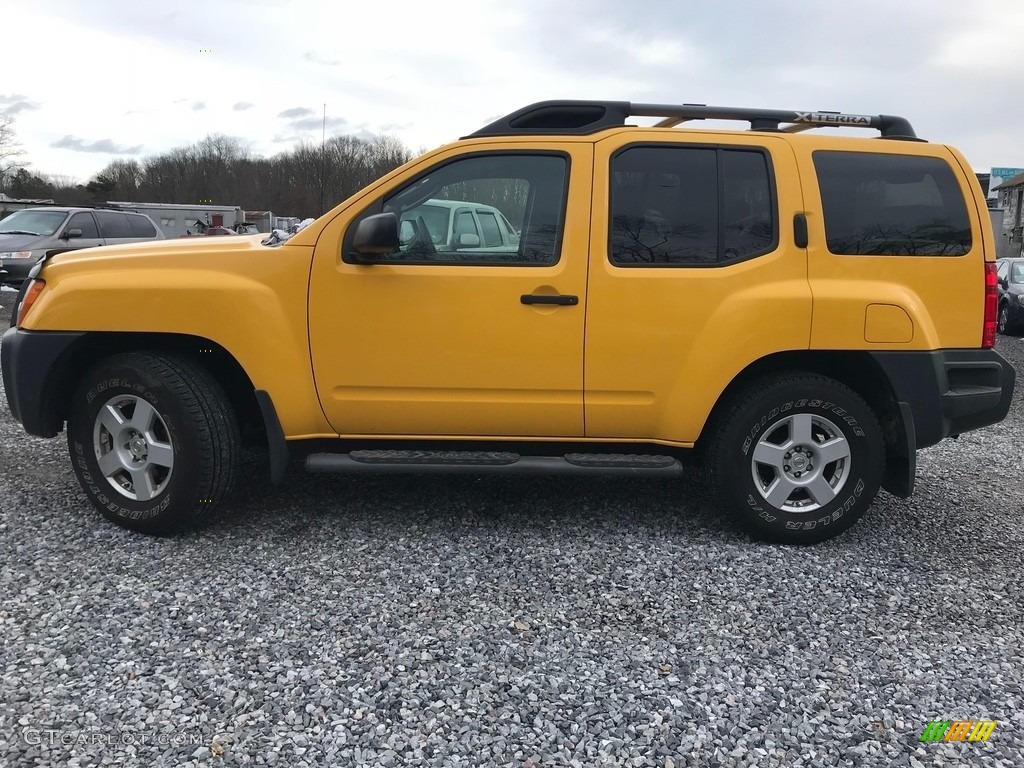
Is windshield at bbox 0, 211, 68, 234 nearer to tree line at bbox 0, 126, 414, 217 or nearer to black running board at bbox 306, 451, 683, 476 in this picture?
black running board at bbox 306, 451, 683, 476

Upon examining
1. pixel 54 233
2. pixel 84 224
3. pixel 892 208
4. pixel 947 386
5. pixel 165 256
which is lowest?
pixel 947 386

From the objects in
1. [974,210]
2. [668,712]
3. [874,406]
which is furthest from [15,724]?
[974,210]

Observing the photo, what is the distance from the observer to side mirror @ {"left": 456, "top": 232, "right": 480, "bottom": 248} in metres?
3.55

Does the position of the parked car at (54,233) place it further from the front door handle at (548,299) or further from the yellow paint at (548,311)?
the front door handle at (548,299)

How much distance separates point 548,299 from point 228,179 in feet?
259

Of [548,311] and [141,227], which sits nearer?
[548,311]

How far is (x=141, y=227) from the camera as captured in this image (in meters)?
15.2

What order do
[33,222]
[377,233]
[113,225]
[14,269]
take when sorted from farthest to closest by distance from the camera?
1. [113,225]
2. [33,222]
3. [14,269]
4. [377,233]

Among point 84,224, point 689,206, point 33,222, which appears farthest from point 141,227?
point 689,206

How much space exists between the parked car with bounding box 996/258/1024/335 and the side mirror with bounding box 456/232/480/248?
13.4 meters

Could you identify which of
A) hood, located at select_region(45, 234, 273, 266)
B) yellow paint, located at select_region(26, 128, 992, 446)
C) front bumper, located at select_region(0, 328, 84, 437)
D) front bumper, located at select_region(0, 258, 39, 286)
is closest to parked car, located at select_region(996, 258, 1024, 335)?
yellow paint, located at select_region(26, 128, 992, 446)

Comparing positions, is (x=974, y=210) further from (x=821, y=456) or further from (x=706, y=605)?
(x=706, y=605)

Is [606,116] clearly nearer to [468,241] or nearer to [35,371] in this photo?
[468,241]

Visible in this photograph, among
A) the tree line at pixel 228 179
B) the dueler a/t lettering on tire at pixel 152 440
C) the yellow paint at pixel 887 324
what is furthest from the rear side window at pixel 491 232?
the tree line at pixel 228 179
